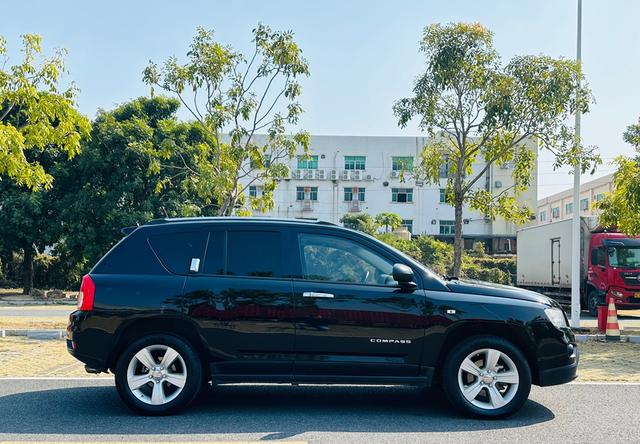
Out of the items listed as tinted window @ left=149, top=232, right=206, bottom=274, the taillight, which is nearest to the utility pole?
tinted window @ left=149, top=232, right=206, bottom=274

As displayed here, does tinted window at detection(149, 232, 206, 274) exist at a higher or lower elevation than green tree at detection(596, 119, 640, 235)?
lower

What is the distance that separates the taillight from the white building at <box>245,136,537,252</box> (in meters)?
44.2

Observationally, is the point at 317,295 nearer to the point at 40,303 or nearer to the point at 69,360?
the point at 69,360

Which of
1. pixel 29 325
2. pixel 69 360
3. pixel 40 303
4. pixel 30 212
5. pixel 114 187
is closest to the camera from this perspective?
pixel 69 360

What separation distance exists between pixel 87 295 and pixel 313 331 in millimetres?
2200

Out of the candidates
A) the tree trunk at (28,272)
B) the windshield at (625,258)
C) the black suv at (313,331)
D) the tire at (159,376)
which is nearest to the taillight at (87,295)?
the black suv at (313,331)

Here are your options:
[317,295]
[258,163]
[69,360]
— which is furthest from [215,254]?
[258,163]

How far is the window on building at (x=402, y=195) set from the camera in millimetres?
51812

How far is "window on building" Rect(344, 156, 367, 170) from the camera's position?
169 ft

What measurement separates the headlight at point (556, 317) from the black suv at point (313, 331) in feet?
0.07

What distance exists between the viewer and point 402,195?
52.0m

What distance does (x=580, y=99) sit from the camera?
1481 cm

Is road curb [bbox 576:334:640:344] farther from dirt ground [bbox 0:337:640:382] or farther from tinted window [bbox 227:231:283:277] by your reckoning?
tinted window [bbox 227:231:283:277]

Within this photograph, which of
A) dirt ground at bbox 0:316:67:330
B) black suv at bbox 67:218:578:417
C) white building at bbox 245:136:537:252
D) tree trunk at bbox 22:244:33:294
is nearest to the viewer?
black suv at bbox 67:218:578:417
